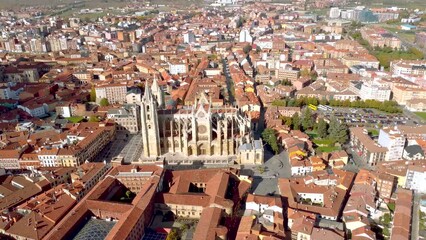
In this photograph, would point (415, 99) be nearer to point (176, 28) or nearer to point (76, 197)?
point (76, 197)

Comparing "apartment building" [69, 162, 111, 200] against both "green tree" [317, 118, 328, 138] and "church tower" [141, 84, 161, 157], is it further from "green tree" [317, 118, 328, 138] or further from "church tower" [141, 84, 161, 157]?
"green tree" [317, 118, 328, 138]

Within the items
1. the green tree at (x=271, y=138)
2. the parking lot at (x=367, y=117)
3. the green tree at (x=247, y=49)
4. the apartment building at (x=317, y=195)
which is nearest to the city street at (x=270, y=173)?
the green tree at (x=271, y=138)

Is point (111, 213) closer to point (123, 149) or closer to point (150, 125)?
point (150, 125)

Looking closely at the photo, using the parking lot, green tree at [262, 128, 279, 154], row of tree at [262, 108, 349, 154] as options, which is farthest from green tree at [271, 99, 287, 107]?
green tree at [262, 128, 279, 154]

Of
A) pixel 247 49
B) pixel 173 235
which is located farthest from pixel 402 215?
pixel 247 49

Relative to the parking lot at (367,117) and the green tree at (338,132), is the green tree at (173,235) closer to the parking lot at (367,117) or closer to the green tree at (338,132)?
the green tree at (338,132)
